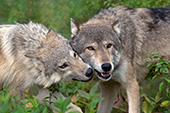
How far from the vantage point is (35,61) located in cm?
473

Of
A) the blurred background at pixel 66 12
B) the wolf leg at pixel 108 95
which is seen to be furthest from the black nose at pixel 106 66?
the blurred background at pixel 66 12

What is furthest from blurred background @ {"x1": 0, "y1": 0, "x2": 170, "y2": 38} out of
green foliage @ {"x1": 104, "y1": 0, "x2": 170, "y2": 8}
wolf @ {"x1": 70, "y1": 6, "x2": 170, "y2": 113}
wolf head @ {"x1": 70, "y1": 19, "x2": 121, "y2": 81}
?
wolf head @ {"x1": 70, "y1": 19, "x2": 121, "y2": 81}

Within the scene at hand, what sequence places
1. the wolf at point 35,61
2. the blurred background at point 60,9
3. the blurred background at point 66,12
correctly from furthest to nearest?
the blurred background at point 60,9 < the blurred background at point 66,12 < the wolf at point 35,61

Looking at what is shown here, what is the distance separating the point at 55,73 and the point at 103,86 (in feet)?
4.92

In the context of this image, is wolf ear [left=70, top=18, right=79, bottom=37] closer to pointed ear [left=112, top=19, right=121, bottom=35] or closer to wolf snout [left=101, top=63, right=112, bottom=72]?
pointed ear [left=112, top=19, right=121, bottom=35]

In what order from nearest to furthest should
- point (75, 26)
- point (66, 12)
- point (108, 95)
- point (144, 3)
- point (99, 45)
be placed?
point (99, 45)
point (75, 26)
point (108, 95)
point (144, 3)
point (66, 12)

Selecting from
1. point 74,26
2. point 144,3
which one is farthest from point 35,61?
point 144,3

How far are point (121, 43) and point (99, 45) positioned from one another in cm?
53

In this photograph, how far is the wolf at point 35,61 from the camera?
4547 mm

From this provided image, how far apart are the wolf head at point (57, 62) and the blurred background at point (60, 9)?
2.08m

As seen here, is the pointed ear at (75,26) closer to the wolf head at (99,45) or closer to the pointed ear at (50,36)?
the wolf head at (99,45)

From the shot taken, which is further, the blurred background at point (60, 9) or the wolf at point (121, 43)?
the blurred background at point (60, 9)

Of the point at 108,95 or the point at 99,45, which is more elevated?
the point at 99,45

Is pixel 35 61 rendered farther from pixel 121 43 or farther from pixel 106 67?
pixel 121 43
